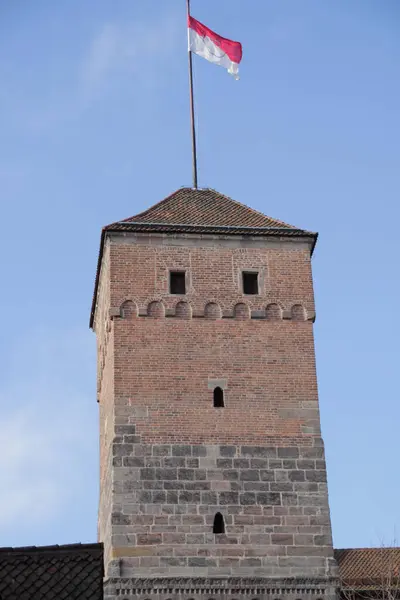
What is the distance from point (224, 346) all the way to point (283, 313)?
1623mm

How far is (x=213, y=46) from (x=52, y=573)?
49.5ft

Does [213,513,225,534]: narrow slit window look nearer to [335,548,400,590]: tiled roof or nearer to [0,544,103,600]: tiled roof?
[0,544,103,600]: tiled roof

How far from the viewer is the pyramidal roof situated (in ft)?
97.7

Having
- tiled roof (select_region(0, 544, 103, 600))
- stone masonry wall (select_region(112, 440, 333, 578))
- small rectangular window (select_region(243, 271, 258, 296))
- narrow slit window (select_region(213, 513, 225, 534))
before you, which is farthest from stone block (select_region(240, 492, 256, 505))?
small rectangular window (select_region(243, 271, 258, 296))

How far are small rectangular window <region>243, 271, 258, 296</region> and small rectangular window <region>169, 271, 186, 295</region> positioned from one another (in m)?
1.41

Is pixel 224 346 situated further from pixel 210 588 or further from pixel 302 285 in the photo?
pixel 210 588

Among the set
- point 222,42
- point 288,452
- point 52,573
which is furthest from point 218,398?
point 222,42

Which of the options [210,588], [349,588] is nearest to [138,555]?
[210,588]

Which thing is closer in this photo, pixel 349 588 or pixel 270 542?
pixel 270 542

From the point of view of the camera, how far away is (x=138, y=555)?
85.5 ft

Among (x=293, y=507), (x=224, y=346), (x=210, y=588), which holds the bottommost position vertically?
(x=210, y=588)

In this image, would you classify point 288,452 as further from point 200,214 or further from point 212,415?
point 200,214

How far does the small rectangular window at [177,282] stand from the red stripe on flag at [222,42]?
7.52 metres

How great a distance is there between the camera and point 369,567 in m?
31.7
